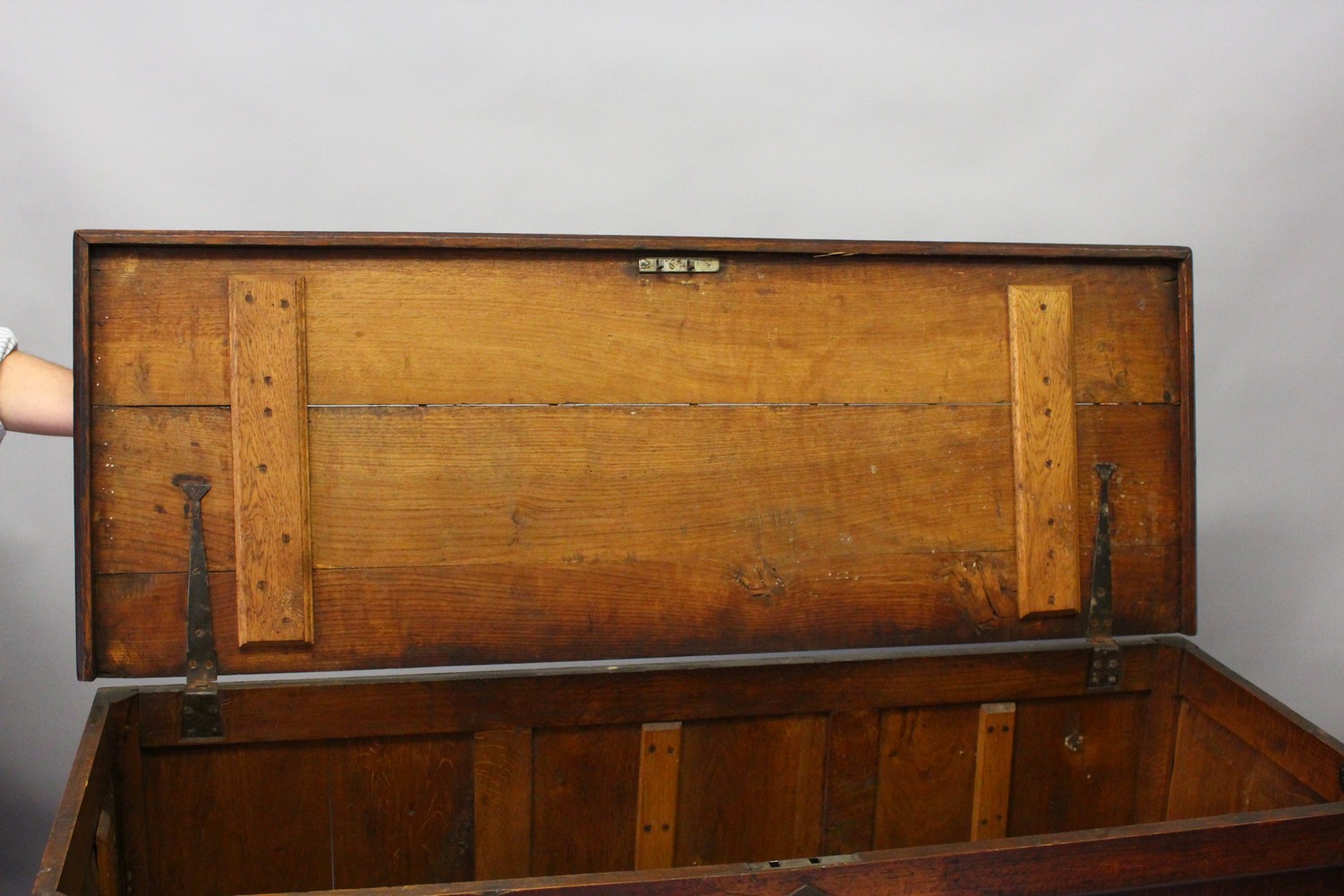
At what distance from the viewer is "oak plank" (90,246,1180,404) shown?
2.07m

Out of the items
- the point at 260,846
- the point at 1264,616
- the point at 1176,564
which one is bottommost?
the point at 260,846

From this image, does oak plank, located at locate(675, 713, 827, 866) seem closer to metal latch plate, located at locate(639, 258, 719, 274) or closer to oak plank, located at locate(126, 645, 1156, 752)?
oak plank, located at locate(126, 645, 1156, 752)

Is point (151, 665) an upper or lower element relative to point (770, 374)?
lower

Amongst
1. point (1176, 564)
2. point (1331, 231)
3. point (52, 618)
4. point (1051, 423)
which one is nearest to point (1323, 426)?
point (1331, 231)

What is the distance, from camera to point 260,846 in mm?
2383

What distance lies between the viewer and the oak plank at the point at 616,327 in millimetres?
2074

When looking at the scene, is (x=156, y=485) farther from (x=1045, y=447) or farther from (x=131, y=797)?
(x=1045, y=447)

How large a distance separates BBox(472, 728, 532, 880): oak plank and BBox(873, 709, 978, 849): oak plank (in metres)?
0.76

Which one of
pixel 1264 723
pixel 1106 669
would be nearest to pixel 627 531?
pixel 1106 669

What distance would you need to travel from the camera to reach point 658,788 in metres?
2.53

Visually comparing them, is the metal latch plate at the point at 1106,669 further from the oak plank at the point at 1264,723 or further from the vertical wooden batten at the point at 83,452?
the vertical wooden batten at the point at 83,452

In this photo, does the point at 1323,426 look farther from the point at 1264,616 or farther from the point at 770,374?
the point at 770,374

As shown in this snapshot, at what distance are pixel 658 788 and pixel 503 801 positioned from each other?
0.32 metres

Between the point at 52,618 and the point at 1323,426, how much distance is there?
3.50 metres
